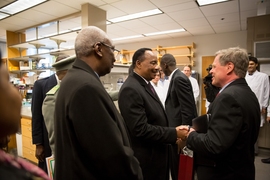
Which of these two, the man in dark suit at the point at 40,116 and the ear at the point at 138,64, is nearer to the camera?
the ear at the point at 138,64

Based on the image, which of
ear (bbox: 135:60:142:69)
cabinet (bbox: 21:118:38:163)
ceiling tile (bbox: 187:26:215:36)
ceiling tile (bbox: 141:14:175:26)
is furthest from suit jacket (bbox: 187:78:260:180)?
ceiling tile (bbox: 187:26:215:36)

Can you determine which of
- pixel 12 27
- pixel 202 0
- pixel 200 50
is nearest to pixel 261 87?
pixel 202 0

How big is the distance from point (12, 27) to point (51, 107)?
4804mm

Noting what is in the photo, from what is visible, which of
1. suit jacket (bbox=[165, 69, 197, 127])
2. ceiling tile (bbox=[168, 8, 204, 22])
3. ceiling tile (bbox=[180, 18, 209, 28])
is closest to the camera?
suit jacket (bbox=[165, 69, 197, 127])

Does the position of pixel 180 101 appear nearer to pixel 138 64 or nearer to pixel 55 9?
pixel 138 64

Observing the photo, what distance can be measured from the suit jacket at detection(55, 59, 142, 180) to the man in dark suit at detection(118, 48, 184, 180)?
0.52 meters

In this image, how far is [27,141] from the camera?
2.93 meters

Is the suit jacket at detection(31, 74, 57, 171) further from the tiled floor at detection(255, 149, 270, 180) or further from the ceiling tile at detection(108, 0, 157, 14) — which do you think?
the tiled floor at detection(255, 149, 270, 180)

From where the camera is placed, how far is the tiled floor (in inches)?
101

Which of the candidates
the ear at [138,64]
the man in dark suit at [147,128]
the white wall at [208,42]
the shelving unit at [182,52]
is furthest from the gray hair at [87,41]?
the white wall at [208,42]

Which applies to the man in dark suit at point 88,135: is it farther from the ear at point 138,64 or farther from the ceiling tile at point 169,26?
the ceiling tile at point 169,26

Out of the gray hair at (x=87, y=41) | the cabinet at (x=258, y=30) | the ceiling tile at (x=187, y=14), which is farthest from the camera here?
the ceiling tile at (x=187, y=14)

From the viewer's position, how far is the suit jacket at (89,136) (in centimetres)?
76

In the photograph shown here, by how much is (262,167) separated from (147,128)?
2.55 meters
